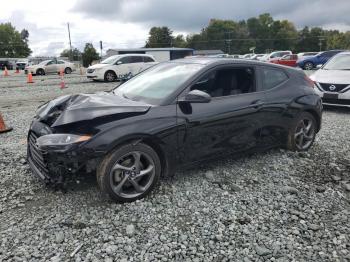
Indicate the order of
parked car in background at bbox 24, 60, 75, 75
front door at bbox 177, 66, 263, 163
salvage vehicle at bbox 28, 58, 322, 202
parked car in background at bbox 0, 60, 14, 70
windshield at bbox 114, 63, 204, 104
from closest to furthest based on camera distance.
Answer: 1. salvage vehicle at bbox 28, 58, 322, 202
2. front door at bbox 177, 66, 263, 163
3. windshield at bbox 114, 63, 204, 104
4. parked car in background at bbox 24, 60, 75, 75
5. parked car in background at bbox 0, 60, 14, 70

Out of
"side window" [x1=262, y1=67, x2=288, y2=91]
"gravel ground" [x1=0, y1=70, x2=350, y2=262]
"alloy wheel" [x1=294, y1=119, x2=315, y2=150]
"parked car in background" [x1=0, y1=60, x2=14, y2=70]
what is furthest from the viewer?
"parked car in background" [x1=0, y1=60, x2=14, y2=70]

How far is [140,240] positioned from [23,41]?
11488cm

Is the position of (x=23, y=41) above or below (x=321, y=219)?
above

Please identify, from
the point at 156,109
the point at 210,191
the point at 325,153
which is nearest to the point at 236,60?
the point at 156,109

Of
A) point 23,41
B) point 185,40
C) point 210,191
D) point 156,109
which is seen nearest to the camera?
point 156,109

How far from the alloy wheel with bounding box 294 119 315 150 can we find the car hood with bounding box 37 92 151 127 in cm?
272

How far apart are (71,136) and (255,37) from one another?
415ft

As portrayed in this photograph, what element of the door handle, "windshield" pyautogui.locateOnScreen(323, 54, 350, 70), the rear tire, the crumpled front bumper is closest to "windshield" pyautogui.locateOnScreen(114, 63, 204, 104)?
the door handle

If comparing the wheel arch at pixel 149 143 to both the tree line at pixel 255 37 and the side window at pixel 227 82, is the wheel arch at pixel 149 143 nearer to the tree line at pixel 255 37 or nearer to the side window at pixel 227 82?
the side window at pixel 227 82

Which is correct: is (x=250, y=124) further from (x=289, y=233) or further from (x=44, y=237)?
(x=44, y=237)

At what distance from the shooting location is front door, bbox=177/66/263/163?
13.1 ft

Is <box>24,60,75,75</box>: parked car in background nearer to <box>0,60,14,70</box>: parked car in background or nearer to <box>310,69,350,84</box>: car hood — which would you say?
<box>310,69,350,84</box>: car hood

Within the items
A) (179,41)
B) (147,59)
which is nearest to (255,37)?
(179,41)

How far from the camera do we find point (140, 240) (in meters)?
3.12
